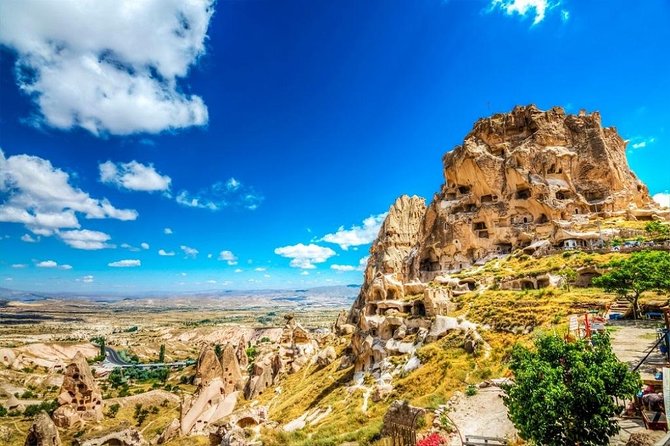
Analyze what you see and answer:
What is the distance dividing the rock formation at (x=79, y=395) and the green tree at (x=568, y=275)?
181 ft

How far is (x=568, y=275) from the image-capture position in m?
38.6

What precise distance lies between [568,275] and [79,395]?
189 ft

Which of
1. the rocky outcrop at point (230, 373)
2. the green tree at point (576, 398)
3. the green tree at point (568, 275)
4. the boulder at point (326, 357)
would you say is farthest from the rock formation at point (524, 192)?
the green tree at point (576, 398)

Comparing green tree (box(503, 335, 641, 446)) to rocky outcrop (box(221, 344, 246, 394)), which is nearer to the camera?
green tree (box(503, 335, 641, 446))

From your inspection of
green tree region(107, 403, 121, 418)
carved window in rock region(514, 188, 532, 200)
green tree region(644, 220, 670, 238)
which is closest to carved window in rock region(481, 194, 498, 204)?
carved window in rock region(514, 188, 532, 200)

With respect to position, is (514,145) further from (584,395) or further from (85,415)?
(85,415)

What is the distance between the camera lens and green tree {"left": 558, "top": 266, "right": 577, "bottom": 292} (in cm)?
3816

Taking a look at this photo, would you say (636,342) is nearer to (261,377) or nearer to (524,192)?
(261,377)

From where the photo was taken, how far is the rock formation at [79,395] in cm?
4394

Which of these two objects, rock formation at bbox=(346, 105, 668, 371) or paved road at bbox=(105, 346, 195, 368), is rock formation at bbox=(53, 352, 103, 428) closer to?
rock formation at bbox=(346, 105, 668, 371)

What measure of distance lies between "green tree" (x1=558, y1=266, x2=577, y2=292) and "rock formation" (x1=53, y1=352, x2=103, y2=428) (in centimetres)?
5529

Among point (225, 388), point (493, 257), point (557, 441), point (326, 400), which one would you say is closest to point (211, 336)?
point (225, 388)

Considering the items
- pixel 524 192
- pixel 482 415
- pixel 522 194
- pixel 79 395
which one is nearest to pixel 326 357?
pixel 79 395

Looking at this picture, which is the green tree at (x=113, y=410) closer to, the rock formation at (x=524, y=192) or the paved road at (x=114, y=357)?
the rock formation at (x=524, y=192)
